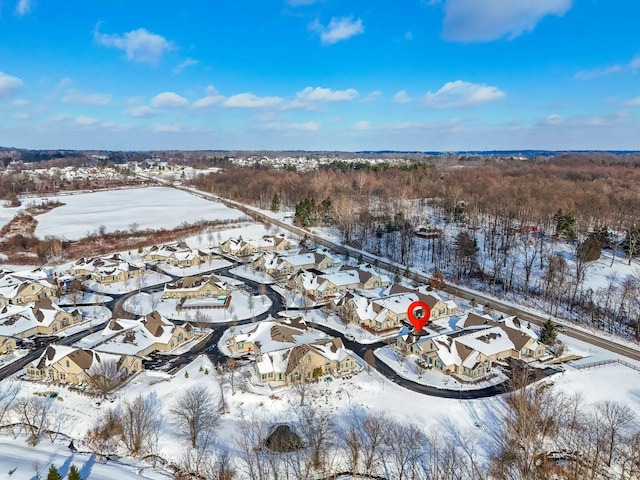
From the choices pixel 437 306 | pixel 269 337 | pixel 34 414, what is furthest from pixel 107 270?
pixel 437 306

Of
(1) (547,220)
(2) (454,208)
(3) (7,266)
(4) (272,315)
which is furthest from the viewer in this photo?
(2) (454,208)

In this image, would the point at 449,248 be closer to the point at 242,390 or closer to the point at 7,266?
the point at 242,390

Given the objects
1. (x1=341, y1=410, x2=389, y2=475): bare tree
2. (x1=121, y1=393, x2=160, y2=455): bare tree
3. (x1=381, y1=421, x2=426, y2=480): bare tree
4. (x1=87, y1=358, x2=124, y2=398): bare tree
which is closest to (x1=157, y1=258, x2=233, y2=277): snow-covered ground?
(x1=87, y1=358, x2=124, y2=398): bare tree

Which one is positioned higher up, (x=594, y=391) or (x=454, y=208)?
(x=454, y=208)

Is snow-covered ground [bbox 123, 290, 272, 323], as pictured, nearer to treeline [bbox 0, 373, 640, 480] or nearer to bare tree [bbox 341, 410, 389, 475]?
treeline [bbox 0, 373, 640, 480]

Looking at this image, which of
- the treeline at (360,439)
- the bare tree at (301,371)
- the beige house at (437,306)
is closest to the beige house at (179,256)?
the beige house at (437,306)

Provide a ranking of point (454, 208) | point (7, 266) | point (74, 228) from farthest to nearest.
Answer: point (74, 228) → point (454, 208) → point (7, 266)

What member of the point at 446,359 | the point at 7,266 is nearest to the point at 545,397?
the point at 446,359
